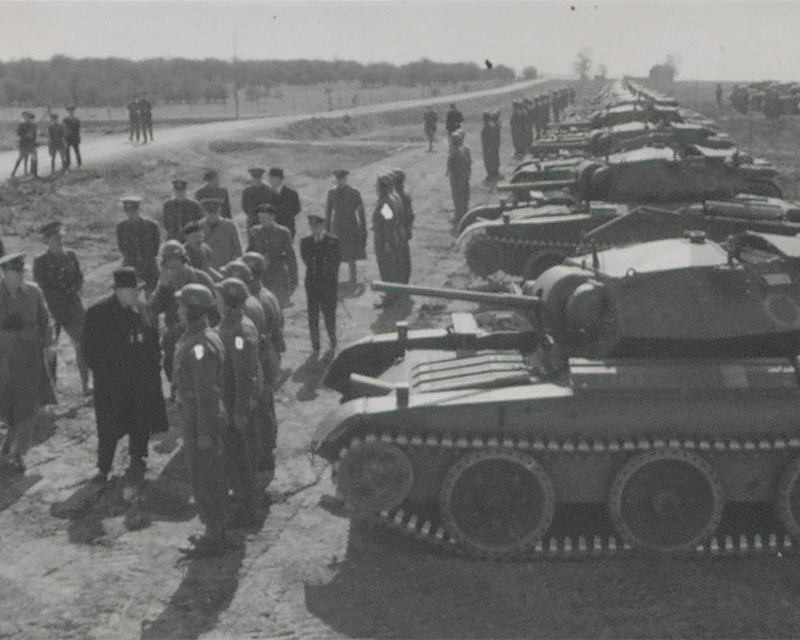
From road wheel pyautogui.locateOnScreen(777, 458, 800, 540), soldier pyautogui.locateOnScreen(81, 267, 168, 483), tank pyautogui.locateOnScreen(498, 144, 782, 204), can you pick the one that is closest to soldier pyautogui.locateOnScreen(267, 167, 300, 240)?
tank pyautogui.locateOnScreen(498, 144, 782, 204)

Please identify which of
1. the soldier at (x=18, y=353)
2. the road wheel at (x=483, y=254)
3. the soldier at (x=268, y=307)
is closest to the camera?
the soldier at (x=268, y=307)

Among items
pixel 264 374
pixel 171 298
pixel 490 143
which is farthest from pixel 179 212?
pixel 490 143

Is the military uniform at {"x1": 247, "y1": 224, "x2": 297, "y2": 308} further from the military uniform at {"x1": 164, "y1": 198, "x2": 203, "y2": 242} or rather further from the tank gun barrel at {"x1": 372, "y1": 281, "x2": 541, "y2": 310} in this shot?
the tank gun barrel at {"x1": 372, "y1": 281, "x2": 541, "y2": 310}

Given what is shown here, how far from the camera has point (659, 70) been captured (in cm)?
11862

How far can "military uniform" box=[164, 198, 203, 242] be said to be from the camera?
1341 centimetres

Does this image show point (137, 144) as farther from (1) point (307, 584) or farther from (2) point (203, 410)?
(1) point (307, 584)

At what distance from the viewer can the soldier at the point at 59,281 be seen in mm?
10797

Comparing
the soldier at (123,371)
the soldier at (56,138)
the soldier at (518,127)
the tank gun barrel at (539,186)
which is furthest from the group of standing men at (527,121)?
the soldier at (123,371)

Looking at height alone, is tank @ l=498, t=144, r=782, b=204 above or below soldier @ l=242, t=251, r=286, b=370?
above

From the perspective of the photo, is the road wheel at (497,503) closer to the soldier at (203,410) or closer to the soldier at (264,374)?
the soldier at (203,410)

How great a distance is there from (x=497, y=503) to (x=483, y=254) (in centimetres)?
832

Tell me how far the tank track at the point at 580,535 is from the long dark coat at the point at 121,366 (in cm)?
250

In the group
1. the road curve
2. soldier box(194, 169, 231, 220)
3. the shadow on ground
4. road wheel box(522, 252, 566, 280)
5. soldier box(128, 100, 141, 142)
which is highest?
soldier box(128, 100, 141, 142)

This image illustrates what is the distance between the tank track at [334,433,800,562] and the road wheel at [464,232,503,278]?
26.6 feet
